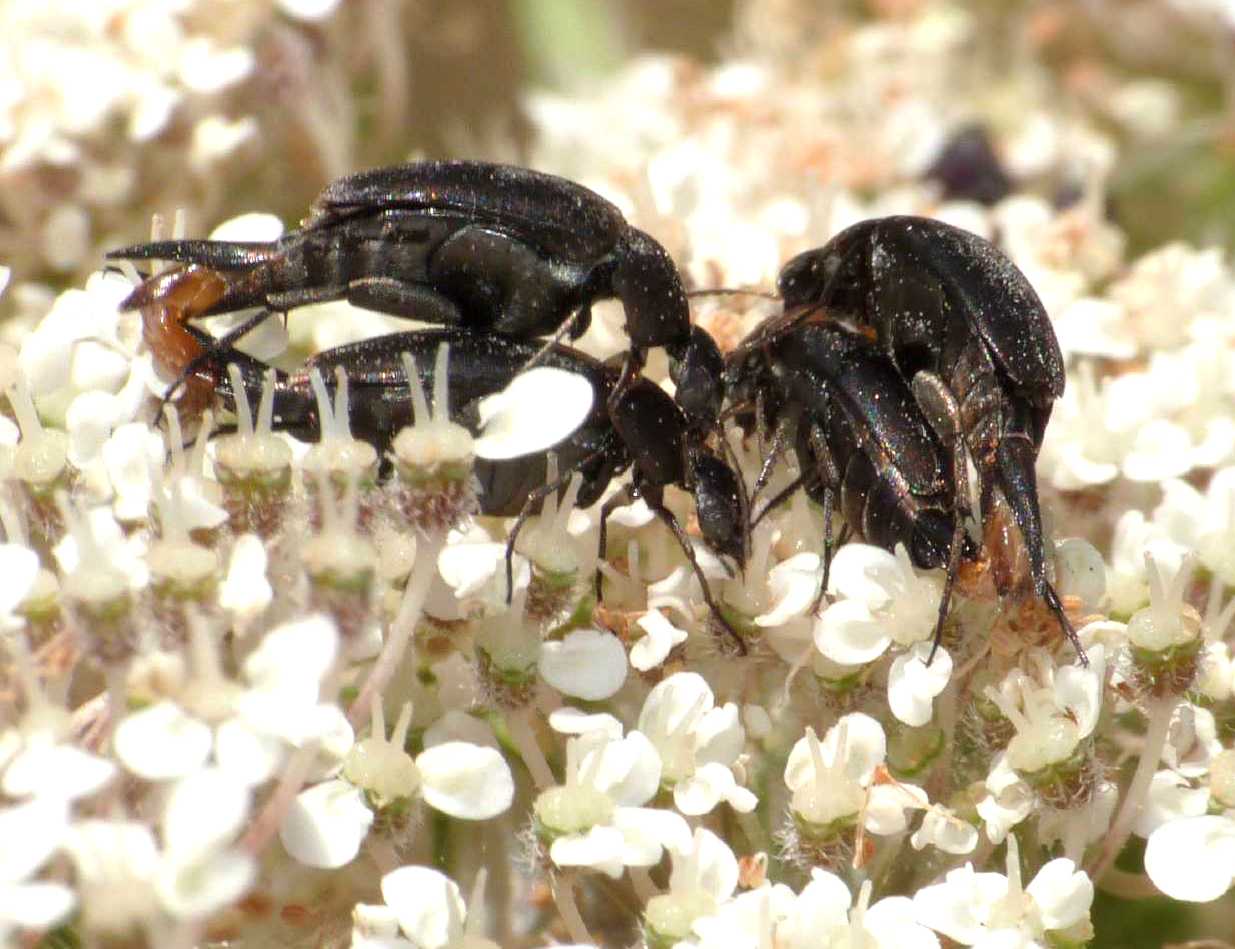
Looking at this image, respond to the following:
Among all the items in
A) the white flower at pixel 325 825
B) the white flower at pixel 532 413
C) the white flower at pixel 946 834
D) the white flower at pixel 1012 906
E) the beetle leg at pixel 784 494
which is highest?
the beetle leg at pixel 784 494

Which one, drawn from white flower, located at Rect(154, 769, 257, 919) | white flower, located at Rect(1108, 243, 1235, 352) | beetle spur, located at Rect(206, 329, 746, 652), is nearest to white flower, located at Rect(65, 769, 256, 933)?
white flower, located at Rect(154, 769, 257, 919)

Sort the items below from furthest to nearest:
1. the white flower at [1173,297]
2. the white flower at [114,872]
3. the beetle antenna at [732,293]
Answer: the white flower at [1173,297], the beetle antenna at [732,293], the white flower at [114,872]

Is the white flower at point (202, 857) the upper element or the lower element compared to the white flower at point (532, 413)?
lower

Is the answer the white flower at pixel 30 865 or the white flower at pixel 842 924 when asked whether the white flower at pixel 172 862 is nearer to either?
the white flower at pixel 30 865

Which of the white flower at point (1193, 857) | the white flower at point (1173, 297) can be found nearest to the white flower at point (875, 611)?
the white flower at point (1193, 857)

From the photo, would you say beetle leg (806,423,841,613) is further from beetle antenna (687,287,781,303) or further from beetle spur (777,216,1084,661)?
beetle antenna (687,287,781,303)

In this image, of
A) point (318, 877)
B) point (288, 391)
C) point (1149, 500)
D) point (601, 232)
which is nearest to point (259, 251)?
point (288, 391)

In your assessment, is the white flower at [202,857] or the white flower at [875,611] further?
the white flower at [875,611]
